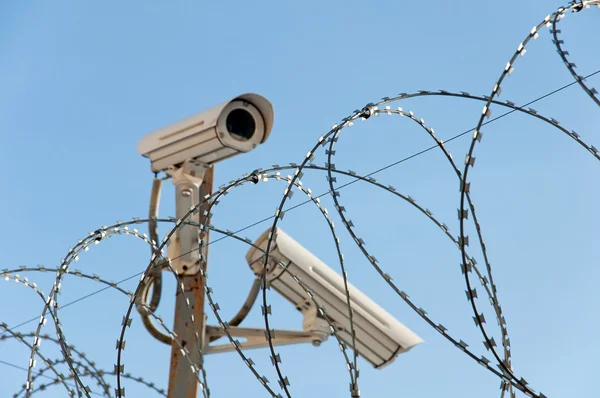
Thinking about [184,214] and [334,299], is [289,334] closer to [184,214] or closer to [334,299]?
[334,299]

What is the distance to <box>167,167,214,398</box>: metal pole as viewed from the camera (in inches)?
453

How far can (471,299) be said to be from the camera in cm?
609

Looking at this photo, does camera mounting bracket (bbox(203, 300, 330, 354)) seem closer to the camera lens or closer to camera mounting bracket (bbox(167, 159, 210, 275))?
camera mounting bracket (bbox(167, 159, 210, 275))

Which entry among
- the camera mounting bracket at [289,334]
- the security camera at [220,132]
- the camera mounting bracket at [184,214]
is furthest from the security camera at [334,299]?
the security camera at [220,132]

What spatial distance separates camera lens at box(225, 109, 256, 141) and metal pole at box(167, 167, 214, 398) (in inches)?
29.5

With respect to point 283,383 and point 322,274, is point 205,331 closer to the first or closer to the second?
point 322,274

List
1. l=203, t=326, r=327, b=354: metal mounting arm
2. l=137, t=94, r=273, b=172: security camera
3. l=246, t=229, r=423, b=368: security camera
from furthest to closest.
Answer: l=246, t=229, r=423, b=368: security camera, l=203, t=326, r=327, b=354: metal mounting arm, l=137, t=94, r=273, b=172: security camera

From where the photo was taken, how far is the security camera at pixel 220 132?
11500 mm

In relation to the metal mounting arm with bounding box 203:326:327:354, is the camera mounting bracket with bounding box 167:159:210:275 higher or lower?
higher

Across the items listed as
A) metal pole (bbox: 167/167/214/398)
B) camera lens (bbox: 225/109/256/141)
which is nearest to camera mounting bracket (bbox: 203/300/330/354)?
Result: metal pole (bbox: 167/167/214/398)

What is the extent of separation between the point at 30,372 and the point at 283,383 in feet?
8.36

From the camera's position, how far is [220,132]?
11.5 m

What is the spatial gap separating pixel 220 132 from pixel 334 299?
248 centimetres

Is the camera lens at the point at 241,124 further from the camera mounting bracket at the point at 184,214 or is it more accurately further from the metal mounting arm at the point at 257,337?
A: the metal mounting arm at the point at 257,337
